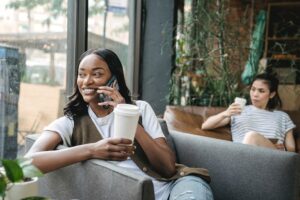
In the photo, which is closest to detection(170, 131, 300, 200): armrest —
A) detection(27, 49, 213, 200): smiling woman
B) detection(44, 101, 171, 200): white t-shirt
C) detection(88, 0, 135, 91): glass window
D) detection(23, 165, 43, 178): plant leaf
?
detection(27, 49, 213, 200): smiling woman

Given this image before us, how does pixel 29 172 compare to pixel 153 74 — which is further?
pixel 153 74

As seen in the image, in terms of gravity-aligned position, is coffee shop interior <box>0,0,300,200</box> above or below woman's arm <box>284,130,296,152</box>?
above

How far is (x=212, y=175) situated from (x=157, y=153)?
1.32 ft

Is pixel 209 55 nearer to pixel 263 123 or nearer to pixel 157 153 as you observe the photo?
pixel 263 123

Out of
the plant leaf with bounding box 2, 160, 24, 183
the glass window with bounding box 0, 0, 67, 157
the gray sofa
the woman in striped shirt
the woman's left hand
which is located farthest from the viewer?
the woman in striped shirt

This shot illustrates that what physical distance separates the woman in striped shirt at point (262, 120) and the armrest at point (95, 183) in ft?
3.99

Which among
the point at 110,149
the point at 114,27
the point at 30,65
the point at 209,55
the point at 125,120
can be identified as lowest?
the point at 110,149

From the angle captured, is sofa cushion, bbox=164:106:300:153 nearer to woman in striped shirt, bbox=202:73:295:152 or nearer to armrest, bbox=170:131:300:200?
woman in striped shirt, bbox=202:73:295:152

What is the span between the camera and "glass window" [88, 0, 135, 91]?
2.61 m

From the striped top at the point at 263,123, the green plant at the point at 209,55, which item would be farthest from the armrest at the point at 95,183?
the green plant at the point at 209,55

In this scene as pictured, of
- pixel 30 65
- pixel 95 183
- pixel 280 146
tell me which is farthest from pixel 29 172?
pixel 280 146

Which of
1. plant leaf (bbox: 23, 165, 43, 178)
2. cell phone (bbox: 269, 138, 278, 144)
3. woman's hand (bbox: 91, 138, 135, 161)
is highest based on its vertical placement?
plant leaf (bbox: 23, 165, 43, 178)

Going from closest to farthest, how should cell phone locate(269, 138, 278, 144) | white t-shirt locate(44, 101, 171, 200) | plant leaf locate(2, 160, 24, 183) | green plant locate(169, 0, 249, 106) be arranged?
plant leaf locate(2, 160, 24, 183)
white t-shirt locate(44, 101, 171, 200)
cell phone locate(269, 138, 278, 144)
green plant locate(169, 0, 249, 106)

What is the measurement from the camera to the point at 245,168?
1.55 meters
